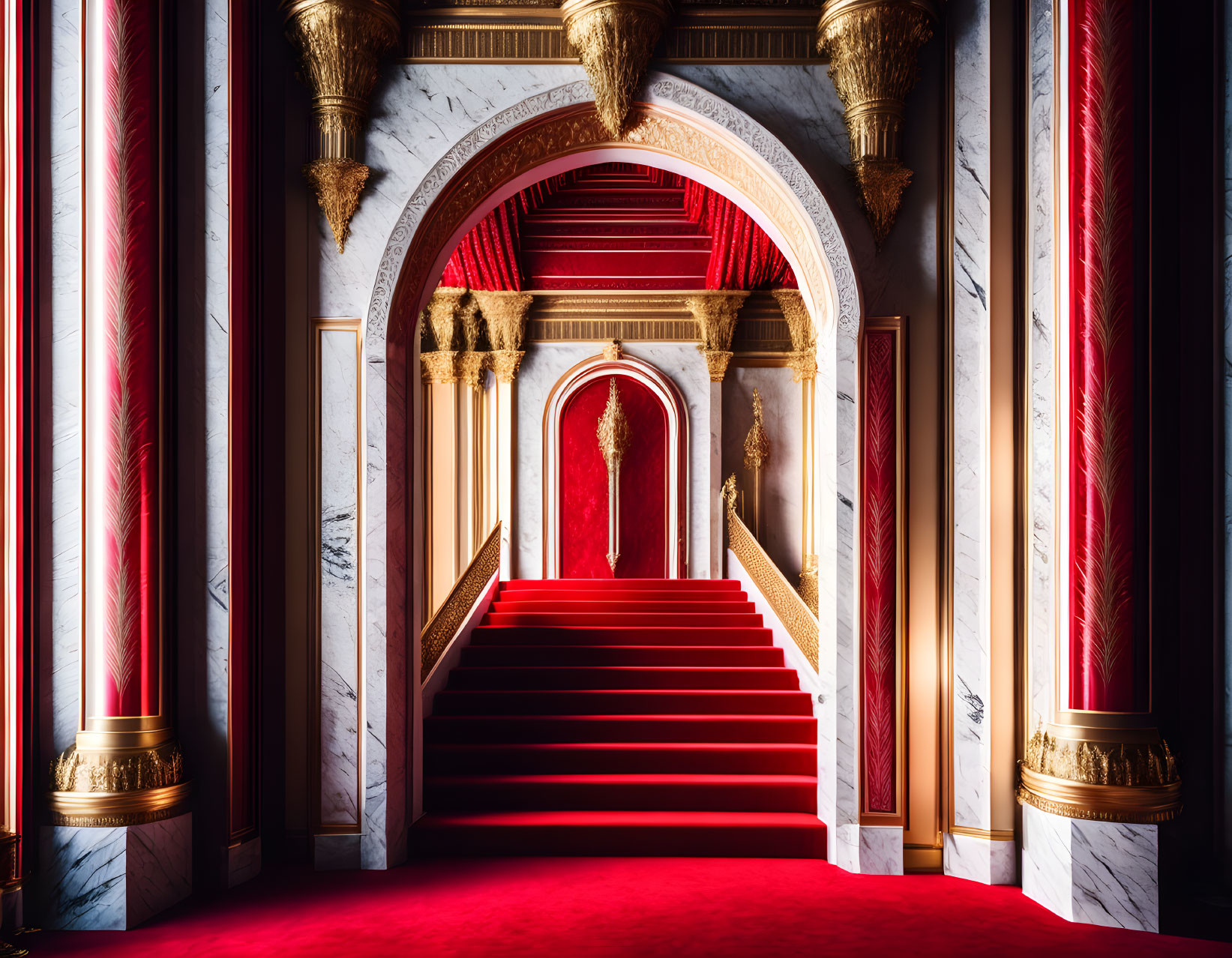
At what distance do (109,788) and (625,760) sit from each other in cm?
260

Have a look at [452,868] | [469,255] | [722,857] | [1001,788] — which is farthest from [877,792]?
[469,255]

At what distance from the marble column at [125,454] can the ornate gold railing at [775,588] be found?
133 inches

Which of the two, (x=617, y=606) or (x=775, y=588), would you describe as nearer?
(x=775, y=588)

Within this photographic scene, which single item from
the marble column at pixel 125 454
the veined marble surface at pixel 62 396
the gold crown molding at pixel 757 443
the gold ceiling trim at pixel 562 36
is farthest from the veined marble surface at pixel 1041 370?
the gold crown molding at pixel 757 443

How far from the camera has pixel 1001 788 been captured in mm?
4055

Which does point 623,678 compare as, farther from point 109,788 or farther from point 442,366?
point 442,366

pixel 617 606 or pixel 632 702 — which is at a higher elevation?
pixel 617 606

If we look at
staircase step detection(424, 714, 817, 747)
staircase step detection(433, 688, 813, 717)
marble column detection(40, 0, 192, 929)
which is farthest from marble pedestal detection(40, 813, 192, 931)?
staircase step detection(433, 688, 813, 717)

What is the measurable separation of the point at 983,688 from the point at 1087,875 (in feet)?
2.80

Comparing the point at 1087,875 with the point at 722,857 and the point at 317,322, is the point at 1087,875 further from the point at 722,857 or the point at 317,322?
the point at 317,322

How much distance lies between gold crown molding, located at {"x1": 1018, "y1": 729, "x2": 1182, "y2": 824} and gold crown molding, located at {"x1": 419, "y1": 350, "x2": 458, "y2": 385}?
7125mm

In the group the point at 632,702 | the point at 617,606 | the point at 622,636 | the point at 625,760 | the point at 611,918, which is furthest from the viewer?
the point at 617,606

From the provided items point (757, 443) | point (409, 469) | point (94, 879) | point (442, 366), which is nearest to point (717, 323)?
point (757, 443)

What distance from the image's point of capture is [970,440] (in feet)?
13.8
